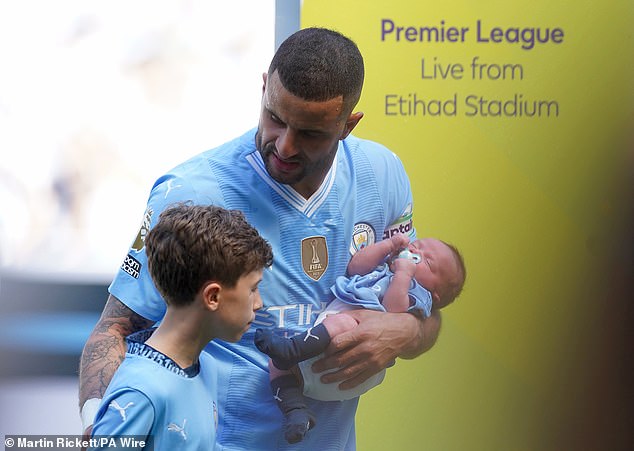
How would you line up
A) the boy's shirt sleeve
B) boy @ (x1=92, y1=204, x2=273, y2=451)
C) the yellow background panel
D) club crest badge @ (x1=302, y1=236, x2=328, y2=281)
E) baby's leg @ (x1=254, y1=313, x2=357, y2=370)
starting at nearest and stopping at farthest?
1. the boy's shirt sleeve
2. boy @ (x1=92, y1=204, x2=273, y2=451)
3. baby's leg @ (x1=254, y1=313, x2=357, y2=370)
4. club crest badge @ (x1=302, y1=236, x2=328, y2=281)
5. the yellow background panel

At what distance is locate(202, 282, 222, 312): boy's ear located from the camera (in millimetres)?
1894

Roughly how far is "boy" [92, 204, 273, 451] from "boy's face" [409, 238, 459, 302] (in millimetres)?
673

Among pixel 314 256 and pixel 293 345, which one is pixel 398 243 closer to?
pixel 314 256

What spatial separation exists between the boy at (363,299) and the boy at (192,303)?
0.35 metres

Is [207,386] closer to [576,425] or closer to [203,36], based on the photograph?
[203,36]

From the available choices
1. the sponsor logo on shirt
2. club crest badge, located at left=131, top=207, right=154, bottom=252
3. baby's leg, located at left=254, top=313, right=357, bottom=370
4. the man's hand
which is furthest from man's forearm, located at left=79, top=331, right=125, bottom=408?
the sponsor logo on shirt

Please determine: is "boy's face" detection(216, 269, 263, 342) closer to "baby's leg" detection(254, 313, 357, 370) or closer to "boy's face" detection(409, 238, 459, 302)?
"baby's leg" detection(254, 313, 357, 370)

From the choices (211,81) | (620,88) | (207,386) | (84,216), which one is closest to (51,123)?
(84,216)

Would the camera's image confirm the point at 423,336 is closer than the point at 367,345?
No

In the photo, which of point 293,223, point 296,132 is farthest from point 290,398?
point 296,132

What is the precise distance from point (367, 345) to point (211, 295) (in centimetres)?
66

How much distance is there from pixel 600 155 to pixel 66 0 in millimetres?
1552

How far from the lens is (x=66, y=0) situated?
2.64m

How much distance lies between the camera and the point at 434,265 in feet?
8.57
